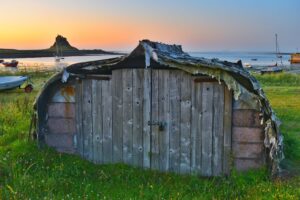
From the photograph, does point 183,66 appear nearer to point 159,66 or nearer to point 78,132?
point 159,66

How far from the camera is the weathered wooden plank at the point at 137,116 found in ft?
29.5

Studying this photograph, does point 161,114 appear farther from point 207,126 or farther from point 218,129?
point 218,129

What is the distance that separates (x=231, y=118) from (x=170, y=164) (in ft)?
5.68

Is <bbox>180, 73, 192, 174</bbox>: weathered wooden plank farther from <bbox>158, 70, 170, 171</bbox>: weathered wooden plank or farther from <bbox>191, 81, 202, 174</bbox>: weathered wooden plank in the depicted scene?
<bbox>158, 70, 170, 171</bbox>: weathered wooden plank

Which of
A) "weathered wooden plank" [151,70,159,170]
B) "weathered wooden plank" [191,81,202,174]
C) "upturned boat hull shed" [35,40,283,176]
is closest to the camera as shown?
"upturned boat hull shed" [35,40,283,176]

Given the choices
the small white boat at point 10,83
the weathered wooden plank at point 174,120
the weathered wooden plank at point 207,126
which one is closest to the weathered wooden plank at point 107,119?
the weathered wooden plank at point 174,120

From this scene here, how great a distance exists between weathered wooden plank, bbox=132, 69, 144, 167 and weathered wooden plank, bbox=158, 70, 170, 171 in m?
0.43

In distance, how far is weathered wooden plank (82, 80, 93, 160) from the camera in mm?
9508

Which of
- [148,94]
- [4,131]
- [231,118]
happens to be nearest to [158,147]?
[148,94]

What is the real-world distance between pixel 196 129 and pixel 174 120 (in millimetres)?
527

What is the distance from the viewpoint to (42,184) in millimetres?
7621

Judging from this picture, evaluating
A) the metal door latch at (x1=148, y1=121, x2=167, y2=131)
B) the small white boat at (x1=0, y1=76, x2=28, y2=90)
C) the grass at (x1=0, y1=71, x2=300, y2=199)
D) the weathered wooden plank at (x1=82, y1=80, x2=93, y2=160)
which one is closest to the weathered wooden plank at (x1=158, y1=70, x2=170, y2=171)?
the metal door latch at (x1=148, y1=121, x2=167, y2=131)

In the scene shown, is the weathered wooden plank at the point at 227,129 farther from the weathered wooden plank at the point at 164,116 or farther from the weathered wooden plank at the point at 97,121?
the weathered wooden plank at the point at 97,121

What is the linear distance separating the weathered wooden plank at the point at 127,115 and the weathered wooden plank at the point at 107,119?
14.4 inches
